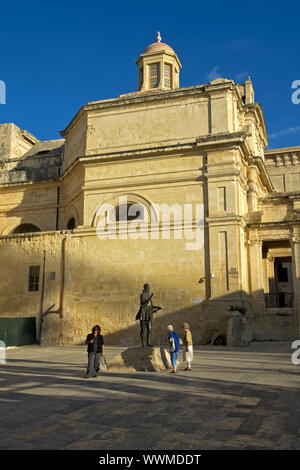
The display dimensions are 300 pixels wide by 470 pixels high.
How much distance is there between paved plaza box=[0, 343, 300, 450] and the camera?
4871mm

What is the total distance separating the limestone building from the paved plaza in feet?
28.4

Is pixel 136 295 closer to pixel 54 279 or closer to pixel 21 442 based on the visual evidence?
pixel 54 279

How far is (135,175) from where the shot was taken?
21656mm

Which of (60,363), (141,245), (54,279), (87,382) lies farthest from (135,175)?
(87,382)

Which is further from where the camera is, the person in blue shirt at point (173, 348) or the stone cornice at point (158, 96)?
the stone cornice at point (158, 96)

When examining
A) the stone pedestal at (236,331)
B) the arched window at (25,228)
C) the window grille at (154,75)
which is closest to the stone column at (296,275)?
the stone pedestal at (236,331)

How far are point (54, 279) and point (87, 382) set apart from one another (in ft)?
43.0

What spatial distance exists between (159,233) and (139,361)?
10098 mm

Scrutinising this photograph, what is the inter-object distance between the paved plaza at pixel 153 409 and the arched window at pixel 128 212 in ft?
36.9

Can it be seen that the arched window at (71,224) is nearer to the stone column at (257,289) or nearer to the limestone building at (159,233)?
the limestone building at (159,233)

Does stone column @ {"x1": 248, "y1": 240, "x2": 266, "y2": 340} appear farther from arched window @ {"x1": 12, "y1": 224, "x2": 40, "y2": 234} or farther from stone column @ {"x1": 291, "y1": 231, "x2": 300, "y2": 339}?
arched window @ {"x1": 12, "y1": 224, "x2": 40, "y2": 234}

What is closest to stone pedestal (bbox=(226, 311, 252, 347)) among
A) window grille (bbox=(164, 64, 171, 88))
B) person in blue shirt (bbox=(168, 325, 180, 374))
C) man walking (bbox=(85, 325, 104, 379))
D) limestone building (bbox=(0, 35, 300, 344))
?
limestone building (bbox=(0, 35, 300, 344))

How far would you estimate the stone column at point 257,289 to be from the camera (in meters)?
20.1
